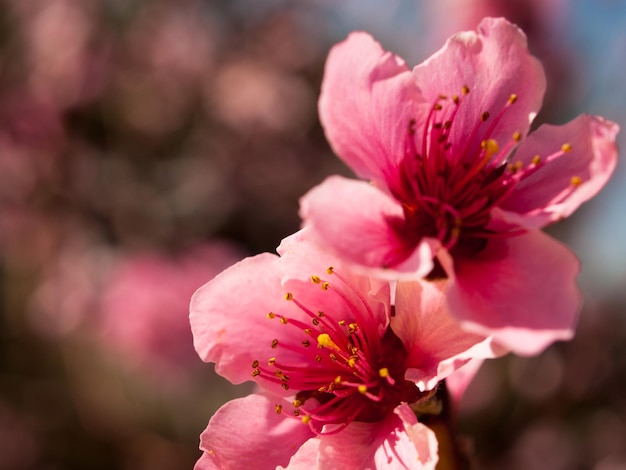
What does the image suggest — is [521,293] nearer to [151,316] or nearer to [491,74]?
[491,74]

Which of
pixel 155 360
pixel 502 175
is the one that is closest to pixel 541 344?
pixel 502 175

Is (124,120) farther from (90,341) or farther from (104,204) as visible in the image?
(90,341)

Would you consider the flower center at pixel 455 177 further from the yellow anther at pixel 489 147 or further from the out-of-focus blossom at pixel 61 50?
the out-of-focus blossom at pixel 61 50

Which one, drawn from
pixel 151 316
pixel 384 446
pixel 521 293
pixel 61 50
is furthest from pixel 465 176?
pixel 61 50

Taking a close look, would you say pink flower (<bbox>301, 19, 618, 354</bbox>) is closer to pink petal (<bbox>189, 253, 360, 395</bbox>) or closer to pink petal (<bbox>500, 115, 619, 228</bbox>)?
pink petal (<bbox>500, 115, 619, 228</bbox>)

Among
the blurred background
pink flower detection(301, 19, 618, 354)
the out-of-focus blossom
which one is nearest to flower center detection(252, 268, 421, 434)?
pink flower detection(301, 19, 618, 354)

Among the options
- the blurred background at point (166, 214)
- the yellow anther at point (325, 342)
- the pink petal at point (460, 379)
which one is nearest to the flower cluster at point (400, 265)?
the yellow anther at point (325, 342)

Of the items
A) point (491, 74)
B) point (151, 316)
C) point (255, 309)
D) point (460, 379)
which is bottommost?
point (151, 316)
